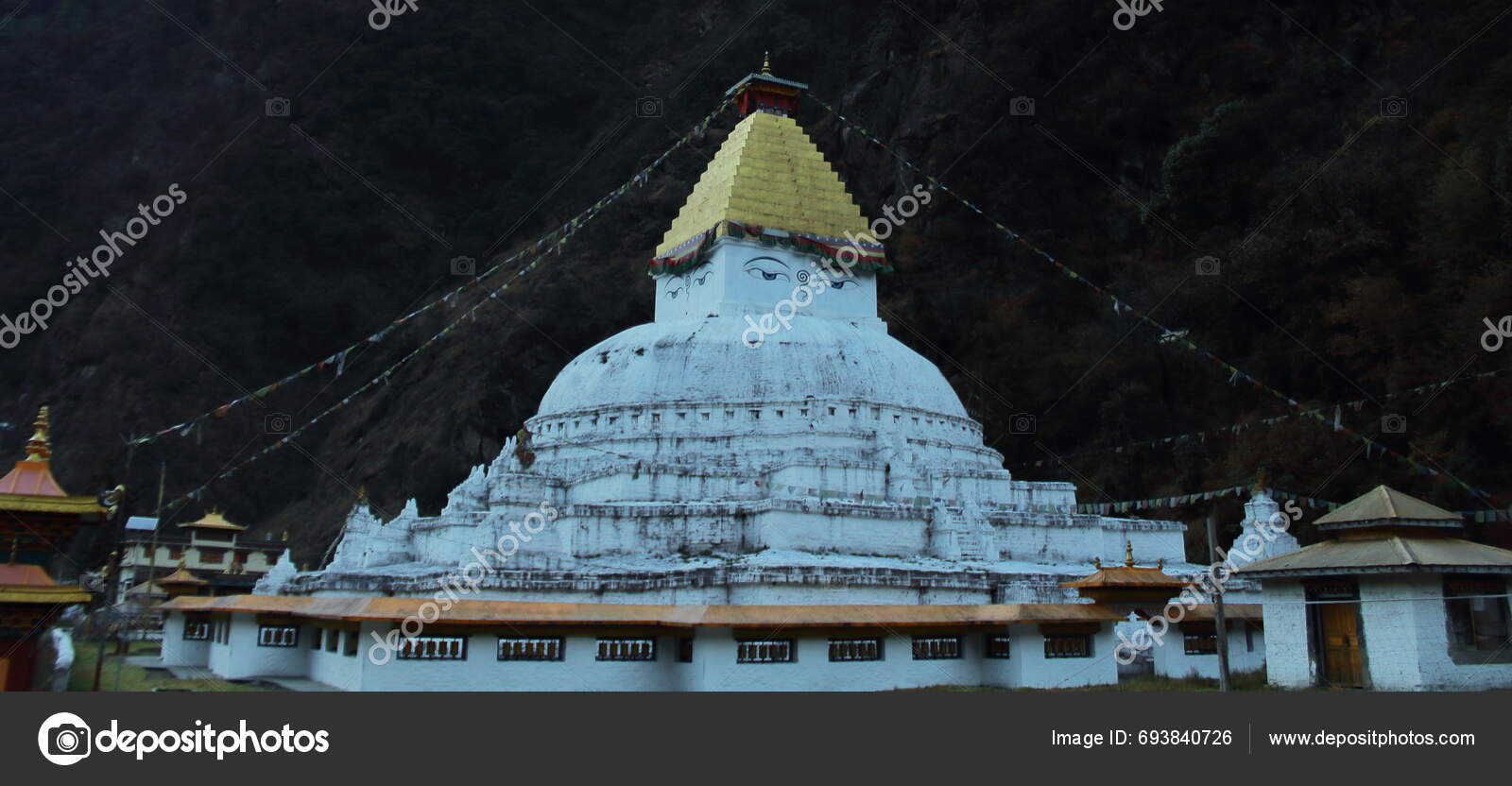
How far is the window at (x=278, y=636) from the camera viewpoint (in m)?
16.4

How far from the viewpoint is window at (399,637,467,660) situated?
13.6m

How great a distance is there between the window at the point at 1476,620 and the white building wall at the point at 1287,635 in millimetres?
1450

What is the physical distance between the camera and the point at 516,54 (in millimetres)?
60094

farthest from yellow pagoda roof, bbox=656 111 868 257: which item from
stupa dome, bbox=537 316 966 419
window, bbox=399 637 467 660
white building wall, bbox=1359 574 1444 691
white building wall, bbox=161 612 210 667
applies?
white building wall, bbox=1359 574 1444 691

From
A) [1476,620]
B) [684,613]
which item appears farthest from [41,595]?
[1476,620]

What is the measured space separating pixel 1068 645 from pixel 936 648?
1.84 metres

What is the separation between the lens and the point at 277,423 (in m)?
48.2

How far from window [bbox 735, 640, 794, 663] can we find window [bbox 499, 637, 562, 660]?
2195mm

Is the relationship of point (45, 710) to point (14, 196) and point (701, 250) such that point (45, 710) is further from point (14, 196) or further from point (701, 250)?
point (14, 196)

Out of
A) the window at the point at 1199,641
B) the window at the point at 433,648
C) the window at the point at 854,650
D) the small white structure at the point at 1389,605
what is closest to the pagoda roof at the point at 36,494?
the window at the point at 433,648

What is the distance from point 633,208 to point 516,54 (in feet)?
53.3

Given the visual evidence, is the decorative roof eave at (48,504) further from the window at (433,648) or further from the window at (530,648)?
the window at (530,648)

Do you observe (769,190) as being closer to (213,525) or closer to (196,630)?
(196,630)

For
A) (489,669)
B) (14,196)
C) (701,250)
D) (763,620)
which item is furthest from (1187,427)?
(14,196)
